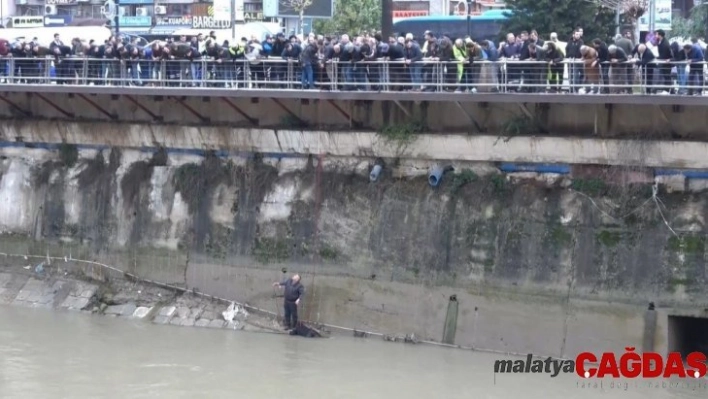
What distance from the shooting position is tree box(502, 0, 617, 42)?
37938 millimetres

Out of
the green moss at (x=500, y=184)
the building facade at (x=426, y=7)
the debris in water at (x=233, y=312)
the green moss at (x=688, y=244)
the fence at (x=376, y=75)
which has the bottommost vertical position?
the debris in water at (x=233, y=312)

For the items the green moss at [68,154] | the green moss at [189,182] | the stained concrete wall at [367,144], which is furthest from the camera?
the green moss at [68,154]

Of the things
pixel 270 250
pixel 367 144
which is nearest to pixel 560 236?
pixel 367 144

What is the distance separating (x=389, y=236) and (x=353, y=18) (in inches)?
1620

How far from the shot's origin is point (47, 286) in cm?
2980

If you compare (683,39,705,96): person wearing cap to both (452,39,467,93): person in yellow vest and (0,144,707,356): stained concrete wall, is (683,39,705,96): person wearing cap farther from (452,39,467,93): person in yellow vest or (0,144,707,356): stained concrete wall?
(452,39,467,93): person in yellow vest

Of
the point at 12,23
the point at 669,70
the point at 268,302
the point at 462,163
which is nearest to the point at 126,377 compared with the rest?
the point at 268,302

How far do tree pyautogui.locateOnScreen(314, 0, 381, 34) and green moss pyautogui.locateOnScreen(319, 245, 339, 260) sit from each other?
38.6m

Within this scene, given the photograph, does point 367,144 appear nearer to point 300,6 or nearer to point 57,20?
point 300,6

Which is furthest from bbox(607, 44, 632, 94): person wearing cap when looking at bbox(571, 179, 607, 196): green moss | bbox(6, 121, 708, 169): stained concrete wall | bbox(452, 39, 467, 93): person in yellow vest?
bbox(452, 39, 467, 93): person in yellow vest

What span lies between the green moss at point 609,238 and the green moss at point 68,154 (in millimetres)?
13397

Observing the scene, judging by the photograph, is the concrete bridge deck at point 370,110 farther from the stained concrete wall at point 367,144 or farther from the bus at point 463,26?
the bus at point 463,26

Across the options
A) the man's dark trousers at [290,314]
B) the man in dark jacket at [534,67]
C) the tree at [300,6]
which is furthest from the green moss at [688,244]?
the tree at [300,6]

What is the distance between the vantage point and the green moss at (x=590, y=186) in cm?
2369
